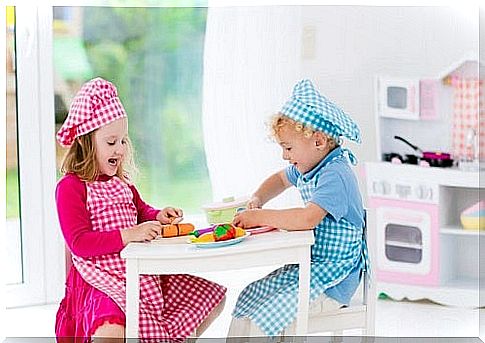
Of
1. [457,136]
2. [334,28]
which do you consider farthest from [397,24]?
[457,136]

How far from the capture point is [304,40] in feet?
10.2

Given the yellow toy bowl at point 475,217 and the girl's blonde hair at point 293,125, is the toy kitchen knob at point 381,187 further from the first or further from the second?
the girl's blonde hair at point 293,125

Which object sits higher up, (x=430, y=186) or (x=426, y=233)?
(x=430, y=186)

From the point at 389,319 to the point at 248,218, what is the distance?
0.84 m

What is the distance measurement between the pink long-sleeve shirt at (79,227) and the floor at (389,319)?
28.4 inches

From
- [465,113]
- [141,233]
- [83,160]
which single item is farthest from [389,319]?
[83,160]

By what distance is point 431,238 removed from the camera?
3.04m

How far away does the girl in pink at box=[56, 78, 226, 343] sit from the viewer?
7.08 feet

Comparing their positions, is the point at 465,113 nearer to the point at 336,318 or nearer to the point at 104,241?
the point at 336,318

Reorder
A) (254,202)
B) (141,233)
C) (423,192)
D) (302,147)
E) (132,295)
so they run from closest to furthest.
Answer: (132,295) < (141,233) < (302,147) < (254,202) < (423,192)

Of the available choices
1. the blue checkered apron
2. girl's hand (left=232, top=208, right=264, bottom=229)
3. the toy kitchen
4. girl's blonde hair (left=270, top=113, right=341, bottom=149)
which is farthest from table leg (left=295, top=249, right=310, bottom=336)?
the toy kitchen

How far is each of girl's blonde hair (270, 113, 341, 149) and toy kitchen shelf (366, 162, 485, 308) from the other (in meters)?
0.78

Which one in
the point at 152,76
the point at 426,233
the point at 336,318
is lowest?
the point at 336,318

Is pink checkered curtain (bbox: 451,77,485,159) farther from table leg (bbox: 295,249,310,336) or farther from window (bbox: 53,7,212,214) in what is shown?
table leg (bbox: 295,249,310,336)
